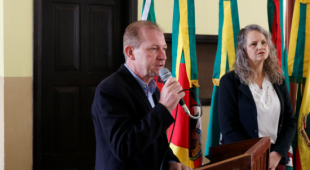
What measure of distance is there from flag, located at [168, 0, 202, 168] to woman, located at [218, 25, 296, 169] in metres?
0.20

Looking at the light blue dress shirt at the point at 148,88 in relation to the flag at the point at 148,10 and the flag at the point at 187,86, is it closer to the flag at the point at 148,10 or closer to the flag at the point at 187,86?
the flag at the point at 187,86

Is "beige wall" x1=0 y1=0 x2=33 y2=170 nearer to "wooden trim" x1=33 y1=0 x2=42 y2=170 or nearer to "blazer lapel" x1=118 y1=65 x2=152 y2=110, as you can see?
"wooden trim" x1=33 y1=0 x2=42 y2=170

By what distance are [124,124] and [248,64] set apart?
1.05m

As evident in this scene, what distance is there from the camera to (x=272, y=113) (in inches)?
63.9

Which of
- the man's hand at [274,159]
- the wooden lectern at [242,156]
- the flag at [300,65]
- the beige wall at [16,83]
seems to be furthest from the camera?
the beige wall at [16,83]

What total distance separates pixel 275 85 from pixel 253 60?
0.19 meters

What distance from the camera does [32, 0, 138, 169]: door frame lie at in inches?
113

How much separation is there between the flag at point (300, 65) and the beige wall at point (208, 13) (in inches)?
44.9

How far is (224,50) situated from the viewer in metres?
1.87

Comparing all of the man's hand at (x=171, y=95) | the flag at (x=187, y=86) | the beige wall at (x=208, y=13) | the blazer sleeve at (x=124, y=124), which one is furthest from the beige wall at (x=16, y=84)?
the man's hand at (x=171, y=95)

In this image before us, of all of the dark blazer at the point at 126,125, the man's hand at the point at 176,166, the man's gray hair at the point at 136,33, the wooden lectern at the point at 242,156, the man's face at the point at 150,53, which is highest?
the man's gray hair at the point at 136,33

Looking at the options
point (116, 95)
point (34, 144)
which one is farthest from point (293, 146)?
point (34, 144)

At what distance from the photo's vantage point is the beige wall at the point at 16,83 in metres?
2.80

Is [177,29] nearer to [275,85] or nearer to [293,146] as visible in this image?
[275,85]
